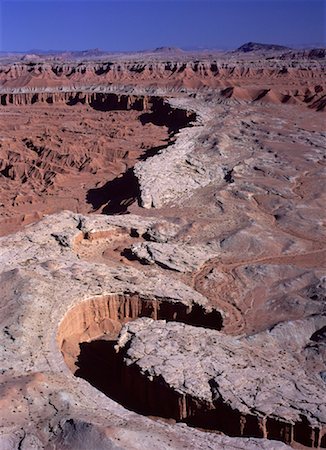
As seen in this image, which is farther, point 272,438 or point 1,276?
point 1,276

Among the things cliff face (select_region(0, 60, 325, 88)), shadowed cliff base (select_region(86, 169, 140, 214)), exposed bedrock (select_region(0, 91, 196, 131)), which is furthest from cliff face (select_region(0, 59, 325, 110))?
shadowed cliff base (select_region(86, 169, 140, 214))

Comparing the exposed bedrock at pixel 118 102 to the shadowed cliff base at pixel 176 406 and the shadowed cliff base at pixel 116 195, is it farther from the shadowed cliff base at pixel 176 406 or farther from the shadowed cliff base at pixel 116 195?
the shadowed cliff base at pixel 176 406

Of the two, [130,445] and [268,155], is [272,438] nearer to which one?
[130,445]

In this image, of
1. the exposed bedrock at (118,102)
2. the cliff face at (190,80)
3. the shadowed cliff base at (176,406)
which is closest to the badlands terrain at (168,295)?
the shadowed cliff base at (176,406)

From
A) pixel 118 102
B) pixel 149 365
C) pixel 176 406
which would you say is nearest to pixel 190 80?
pixel 118 102

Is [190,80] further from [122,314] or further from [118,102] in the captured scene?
[122,314]

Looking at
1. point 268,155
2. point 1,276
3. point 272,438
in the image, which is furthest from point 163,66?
point 272,438
